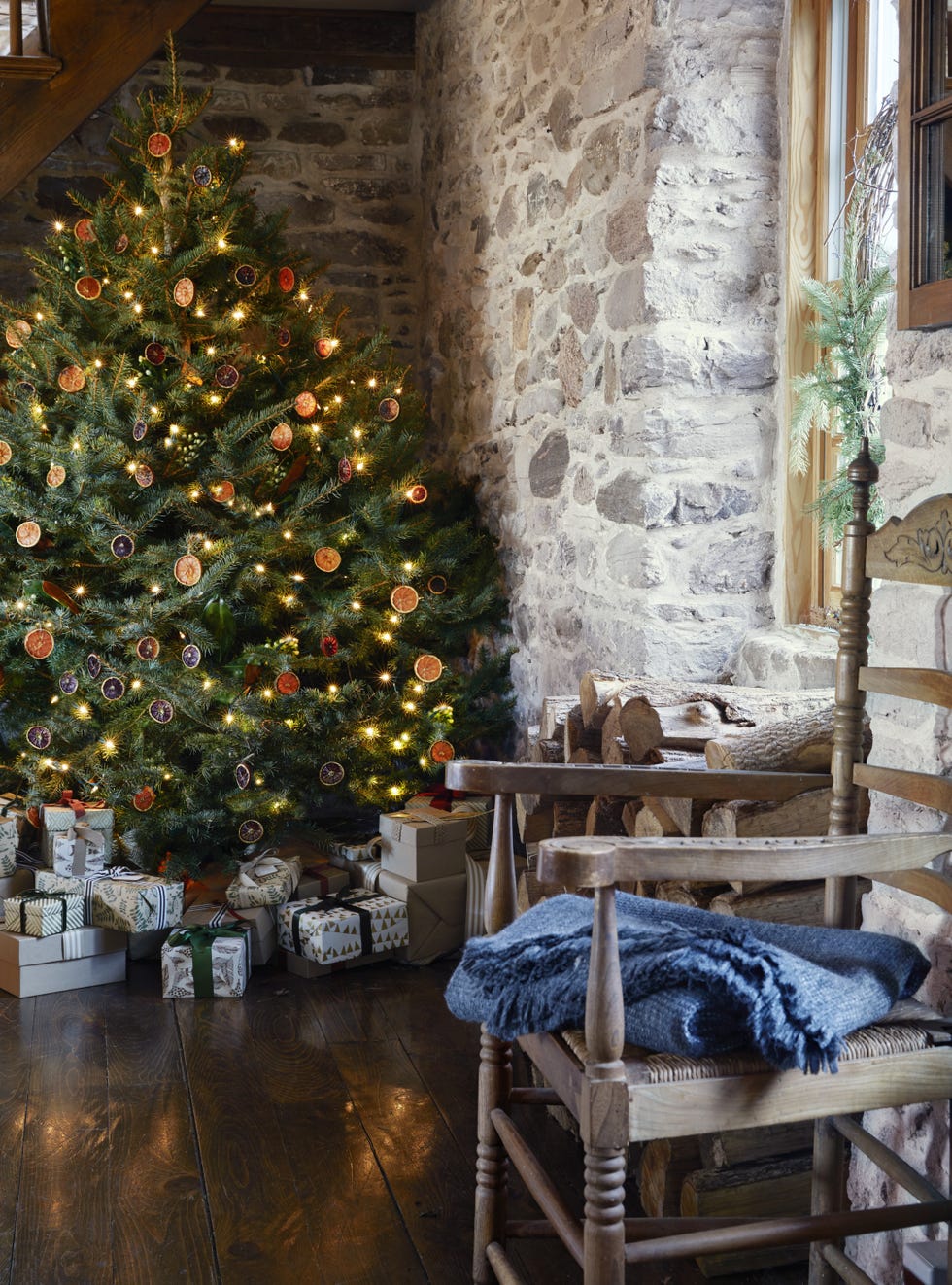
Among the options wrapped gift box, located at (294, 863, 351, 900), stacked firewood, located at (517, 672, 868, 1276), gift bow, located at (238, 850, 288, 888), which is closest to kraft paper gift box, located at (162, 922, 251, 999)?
gift bow, located at (238, 850, 288, 888)

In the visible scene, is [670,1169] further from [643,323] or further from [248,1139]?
[643,323]

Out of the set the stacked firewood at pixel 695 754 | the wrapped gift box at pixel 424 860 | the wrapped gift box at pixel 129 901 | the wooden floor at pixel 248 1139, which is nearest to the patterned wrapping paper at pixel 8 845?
the wrapped gift box at pixel 129 901

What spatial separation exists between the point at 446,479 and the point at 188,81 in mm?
1796

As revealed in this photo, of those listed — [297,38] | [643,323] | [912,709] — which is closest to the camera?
[912,709]

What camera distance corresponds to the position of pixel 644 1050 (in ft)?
4.30

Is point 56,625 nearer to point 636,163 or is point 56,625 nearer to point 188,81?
point 636,163

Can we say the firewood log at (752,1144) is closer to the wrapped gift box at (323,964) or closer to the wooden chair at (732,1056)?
the wooden chair at (732,1056)

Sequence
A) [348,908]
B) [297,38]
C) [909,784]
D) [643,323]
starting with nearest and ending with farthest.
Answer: [909,784] → [643,323] → [348,908] → [297,38]

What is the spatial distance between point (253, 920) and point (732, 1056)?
6.27 feet

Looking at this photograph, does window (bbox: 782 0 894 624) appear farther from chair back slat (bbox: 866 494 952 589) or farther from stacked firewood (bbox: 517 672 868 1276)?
chair back slat (bbox: 866 494 952 589)

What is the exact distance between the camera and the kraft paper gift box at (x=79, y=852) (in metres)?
3.03

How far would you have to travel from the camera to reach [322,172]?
15.0 feet

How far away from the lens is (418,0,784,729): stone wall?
8.87 feet

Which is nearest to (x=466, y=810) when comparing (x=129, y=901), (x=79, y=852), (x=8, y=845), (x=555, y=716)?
(x=555, y=716)
